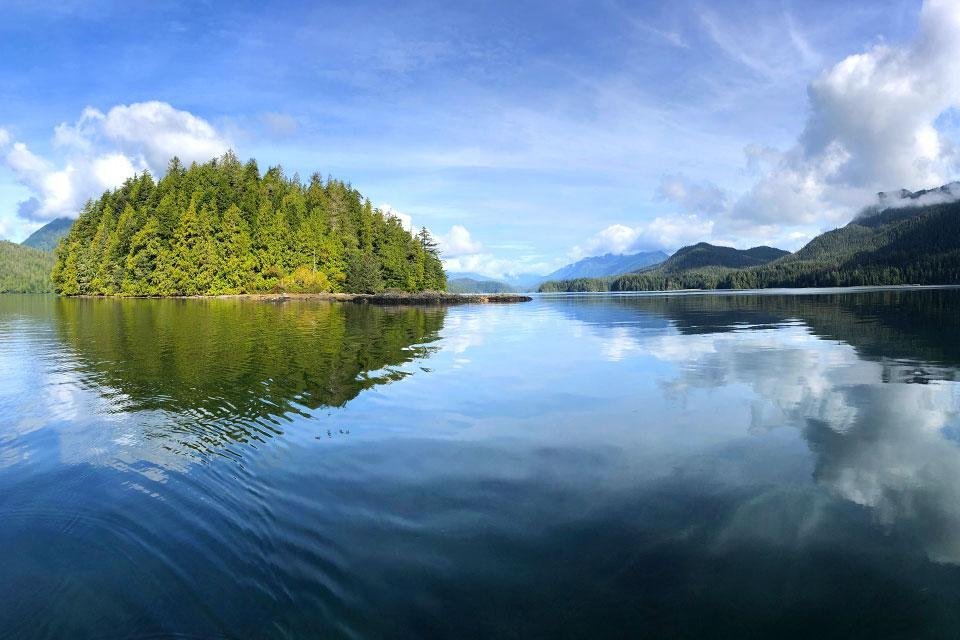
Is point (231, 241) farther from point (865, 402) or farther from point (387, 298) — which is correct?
point (865, 402)

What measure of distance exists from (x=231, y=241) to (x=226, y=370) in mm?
103177

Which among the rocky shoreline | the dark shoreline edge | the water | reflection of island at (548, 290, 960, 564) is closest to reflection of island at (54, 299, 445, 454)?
the water

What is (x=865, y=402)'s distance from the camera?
55.2ft

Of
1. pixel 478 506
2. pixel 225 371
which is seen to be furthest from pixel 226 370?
pixel 478 506

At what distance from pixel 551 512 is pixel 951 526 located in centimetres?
634

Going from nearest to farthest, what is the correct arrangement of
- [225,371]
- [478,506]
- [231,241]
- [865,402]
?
[478,506] < [865,402] < [225,371] < [231,241]

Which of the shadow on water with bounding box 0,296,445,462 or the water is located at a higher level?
the shadow on water with bounding box 0,296,445,462

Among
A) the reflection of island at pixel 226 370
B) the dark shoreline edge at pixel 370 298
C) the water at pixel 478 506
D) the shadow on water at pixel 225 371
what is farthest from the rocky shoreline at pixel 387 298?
the water at pixel 478 506

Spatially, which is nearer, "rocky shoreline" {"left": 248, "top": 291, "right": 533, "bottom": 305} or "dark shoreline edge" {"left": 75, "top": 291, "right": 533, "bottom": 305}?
"rocky shoreline" {"left": 248, "top": 291, "right": 533, "bottom": 305}

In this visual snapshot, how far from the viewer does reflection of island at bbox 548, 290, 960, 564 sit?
9.45 meters

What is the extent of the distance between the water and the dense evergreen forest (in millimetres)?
100987

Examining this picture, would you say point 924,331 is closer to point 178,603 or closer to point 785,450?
point 785,450

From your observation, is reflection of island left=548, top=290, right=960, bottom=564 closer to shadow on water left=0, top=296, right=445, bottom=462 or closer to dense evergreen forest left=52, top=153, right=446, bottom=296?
shadow on water left=0, top=296, right=445, bottom=462

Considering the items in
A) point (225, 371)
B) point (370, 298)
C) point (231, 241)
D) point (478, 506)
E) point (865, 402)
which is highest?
point (231, 241)
